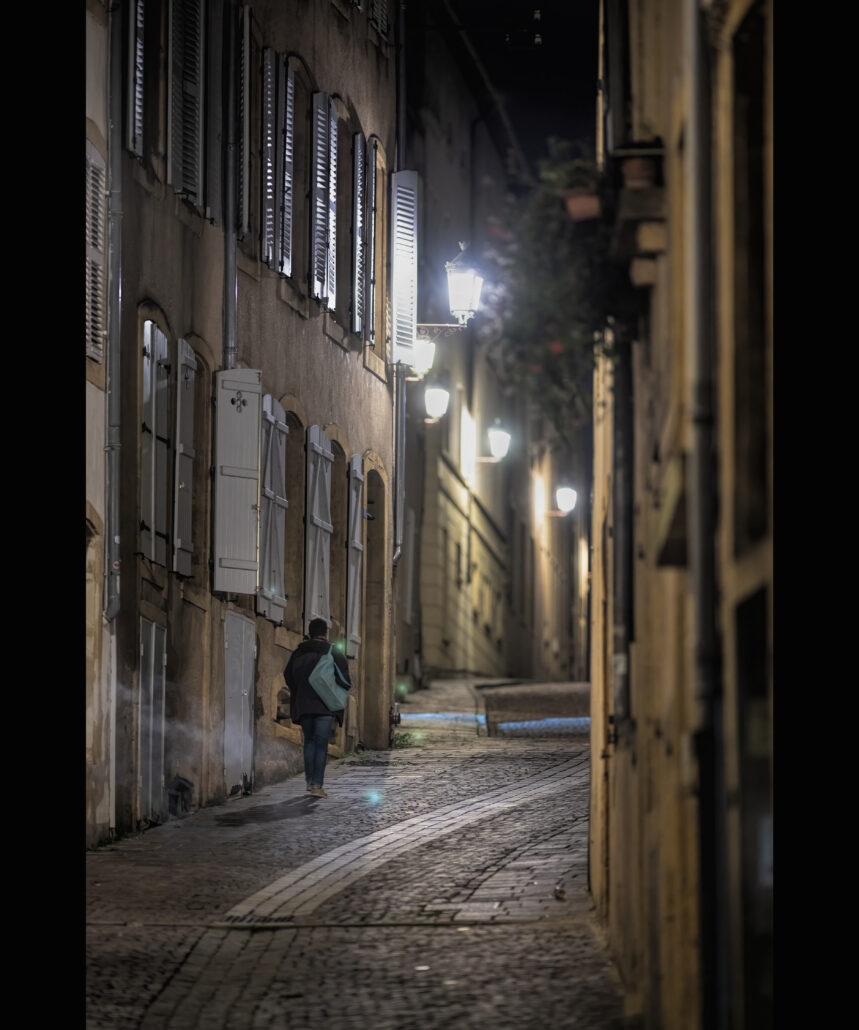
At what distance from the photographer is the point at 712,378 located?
17.0 ft

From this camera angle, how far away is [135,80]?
1161 cm

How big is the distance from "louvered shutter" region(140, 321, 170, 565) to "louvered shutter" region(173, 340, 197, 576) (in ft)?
0.37

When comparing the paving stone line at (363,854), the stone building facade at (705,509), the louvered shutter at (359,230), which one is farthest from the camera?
the louvered shutter at (359,230)

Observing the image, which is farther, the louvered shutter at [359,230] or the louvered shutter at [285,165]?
the louvered shutter at [359,230]

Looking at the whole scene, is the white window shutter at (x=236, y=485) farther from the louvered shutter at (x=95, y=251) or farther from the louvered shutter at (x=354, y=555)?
the louvered shutter at (x=354, y=555)

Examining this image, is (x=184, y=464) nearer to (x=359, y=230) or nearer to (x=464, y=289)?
(x=464, y=289)

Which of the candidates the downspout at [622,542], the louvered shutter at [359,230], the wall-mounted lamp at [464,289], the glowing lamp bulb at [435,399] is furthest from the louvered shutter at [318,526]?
the downspout at [622,542]

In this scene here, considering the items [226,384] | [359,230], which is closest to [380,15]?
[359,230]

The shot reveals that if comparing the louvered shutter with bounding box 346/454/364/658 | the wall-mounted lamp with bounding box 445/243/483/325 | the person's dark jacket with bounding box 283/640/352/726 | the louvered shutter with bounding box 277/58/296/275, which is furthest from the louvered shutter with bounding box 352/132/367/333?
the person's dark jacket with bounding box 283/640/352/726

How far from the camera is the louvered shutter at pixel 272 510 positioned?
46.6 ft

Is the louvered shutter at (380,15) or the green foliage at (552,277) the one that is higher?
the louvered shutter at (380,15)

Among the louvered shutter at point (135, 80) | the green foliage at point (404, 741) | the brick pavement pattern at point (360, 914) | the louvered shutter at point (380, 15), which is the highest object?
the louvered shutter at point (380, 15)

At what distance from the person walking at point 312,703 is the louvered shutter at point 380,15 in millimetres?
6707

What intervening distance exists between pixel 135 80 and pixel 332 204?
4.65 meters
